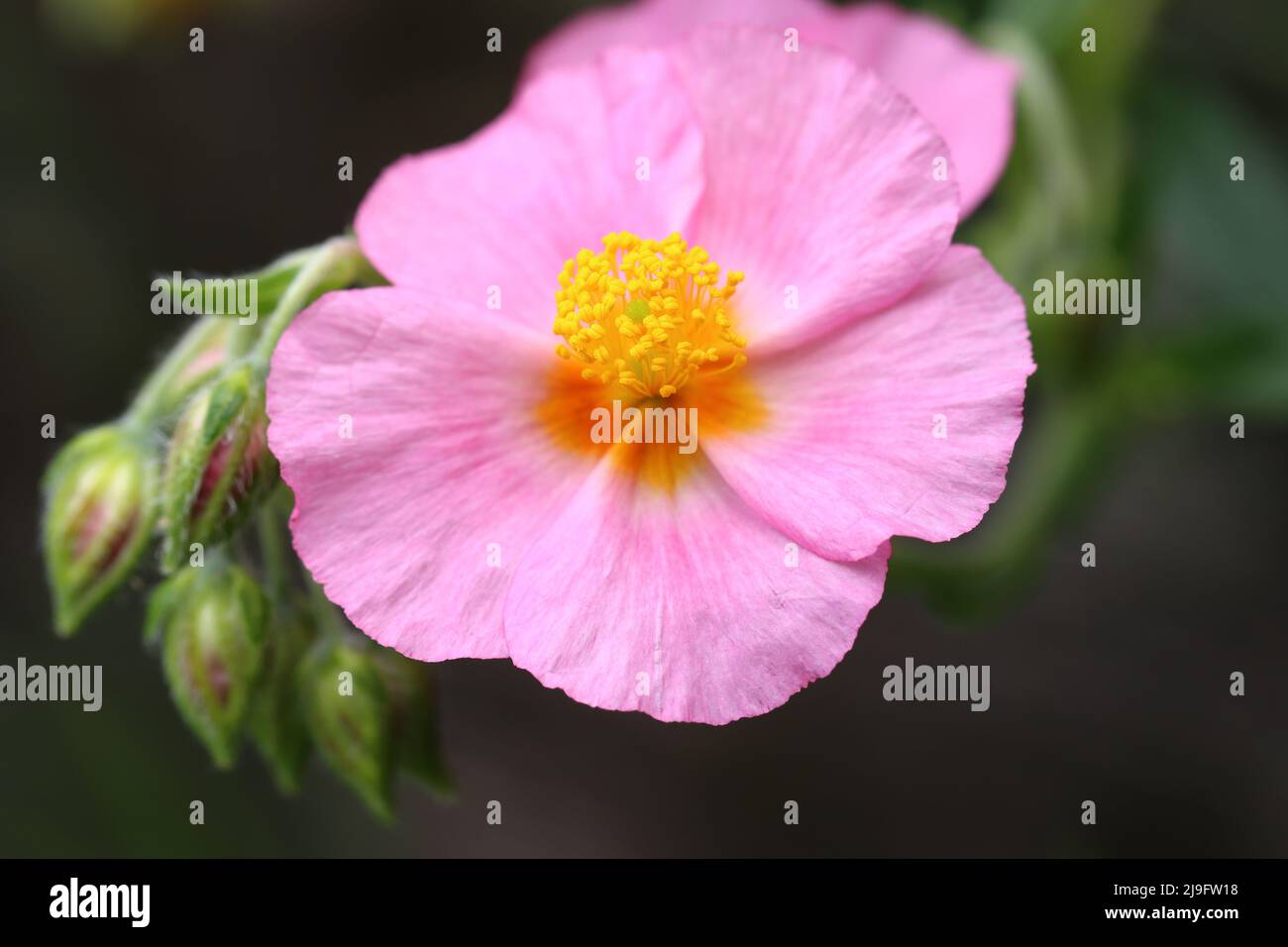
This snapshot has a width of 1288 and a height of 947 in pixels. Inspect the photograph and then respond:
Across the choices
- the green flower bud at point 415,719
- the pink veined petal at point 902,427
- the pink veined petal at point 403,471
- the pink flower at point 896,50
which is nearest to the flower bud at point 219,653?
the green flower bud at point 415,719

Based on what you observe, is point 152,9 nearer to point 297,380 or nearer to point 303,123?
point 303,123

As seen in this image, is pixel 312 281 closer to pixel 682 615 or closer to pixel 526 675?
pixel 682 615

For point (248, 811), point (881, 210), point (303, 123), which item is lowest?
point (248, 811)

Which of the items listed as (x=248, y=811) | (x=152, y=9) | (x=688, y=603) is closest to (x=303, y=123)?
(x=152, y=9)

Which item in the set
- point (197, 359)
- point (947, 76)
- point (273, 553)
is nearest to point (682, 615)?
point (273, 553)

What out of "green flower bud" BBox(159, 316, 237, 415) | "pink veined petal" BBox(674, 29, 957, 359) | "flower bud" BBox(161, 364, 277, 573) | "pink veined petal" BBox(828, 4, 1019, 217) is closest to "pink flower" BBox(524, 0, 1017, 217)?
"pink veined petal" BBox(828, 4, 1019, 217)

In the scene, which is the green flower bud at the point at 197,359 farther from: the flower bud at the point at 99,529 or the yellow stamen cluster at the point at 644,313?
the yellow stamen cluster at the point at 644,313
